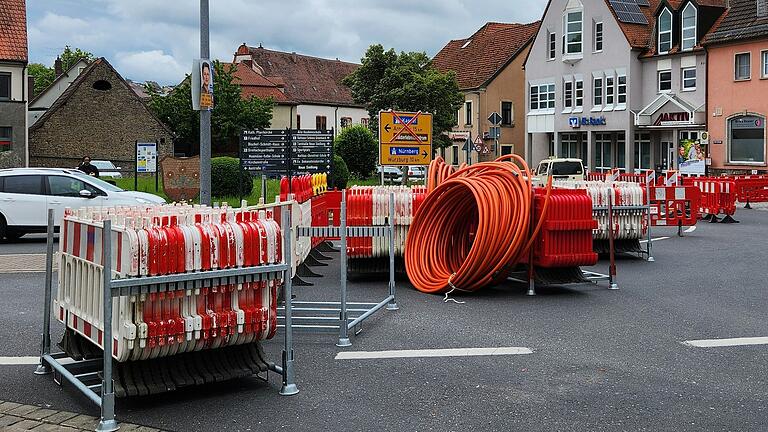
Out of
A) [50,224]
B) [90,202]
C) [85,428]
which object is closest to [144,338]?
[85,428]

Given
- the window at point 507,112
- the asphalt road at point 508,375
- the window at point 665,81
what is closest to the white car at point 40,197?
the asphalt road at point 508,375

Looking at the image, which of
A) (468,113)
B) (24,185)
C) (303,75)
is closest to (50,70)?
(303,75)

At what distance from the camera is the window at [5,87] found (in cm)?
5172

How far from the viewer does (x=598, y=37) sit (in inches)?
2207

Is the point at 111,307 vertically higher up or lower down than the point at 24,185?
lower down

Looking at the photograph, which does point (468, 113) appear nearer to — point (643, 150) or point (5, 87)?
point (643, 150)

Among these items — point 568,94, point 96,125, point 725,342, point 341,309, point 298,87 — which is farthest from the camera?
point 298,87

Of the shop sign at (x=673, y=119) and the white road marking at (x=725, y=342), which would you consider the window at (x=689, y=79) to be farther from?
the white road marking at (x=725, y=342)

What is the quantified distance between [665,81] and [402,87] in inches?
582

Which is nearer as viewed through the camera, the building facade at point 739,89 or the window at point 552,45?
the building facade at point 739,89

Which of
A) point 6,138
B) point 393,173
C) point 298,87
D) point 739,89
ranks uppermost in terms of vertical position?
point 298,87

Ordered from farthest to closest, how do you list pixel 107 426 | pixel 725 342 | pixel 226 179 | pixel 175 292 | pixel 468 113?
pixel 468 113 < pixel 226 179 < pixel 725 342 < pixel 175 292 < pixel 107 426

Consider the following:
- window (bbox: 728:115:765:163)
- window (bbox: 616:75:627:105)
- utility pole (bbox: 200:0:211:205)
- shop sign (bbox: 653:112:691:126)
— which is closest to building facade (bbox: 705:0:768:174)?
window (bbox: 728:115:765:163)

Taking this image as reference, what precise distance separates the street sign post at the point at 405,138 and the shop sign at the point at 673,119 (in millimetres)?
29649
